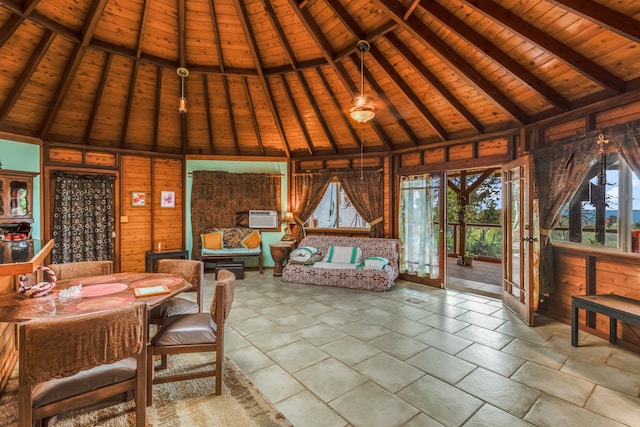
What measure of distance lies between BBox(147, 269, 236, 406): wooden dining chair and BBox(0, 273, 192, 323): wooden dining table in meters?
0.28

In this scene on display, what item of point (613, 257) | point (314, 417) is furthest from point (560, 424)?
point (613, 257)

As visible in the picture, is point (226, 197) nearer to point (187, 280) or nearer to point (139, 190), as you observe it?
point (139, 190)

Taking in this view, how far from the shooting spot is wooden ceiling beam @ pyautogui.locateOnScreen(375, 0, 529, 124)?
3.34 m

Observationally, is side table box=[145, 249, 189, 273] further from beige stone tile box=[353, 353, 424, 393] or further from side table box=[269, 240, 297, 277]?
beige stone tile box=[353, 353, 424, 393]

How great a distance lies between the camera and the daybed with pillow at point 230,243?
626 centimetres

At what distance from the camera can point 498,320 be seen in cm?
381

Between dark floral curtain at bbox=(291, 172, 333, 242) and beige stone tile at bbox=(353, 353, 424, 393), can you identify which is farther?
dark floral curtain at bbox=(291, 172, 333, 242)

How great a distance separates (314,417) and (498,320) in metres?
2.89

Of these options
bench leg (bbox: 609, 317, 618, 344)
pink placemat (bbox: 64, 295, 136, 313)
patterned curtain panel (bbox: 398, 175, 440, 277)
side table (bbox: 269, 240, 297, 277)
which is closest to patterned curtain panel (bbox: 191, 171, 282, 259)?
side table (bbox: 269, 240, 297, 277)

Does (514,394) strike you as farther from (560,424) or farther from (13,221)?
(13,221)

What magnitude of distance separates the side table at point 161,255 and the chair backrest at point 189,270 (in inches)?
124

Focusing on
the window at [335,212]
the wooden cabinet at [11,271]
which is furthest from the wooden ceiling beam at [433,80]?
the wooden cabinet at [11,271]

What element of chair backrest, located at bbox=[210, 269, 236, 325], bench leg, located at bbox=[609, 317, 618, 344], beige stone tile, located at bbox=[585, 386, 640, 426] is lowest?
beige stone tile, located at bbox=[585, 386, 640, 426]

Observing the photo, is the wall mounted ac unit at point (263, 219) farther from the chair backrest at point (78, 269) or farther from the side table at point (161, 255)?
the chair backrest at point (78, 269)
